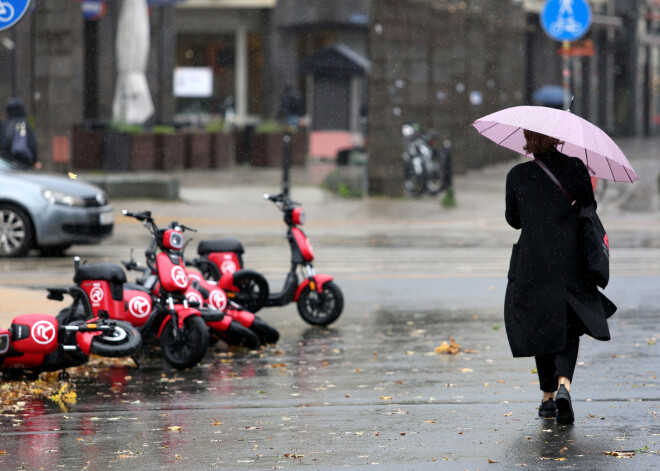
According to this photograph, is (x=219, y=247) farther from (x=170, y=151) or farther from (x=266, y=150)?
(x=266, y=150)

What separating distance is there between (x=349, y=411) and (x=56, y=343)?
2.04m

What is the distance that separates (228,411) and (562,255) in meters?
2.02

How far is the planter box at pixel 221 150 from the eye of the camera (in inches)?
1256

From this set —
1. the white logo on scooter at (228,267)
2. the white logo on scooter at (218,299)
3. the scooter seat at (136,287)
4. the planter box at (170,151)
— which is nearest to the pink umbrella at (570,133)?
the white logo on scooter at (218,299)

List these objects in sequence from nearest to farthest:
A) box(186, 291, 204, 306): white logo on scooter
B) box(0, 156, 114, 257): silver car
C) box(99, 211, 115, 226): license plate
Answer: box(186, 291, 204, 306): white logo on scooter < box(0, 156, 114, 257): silver car < box(99, 211, 115, 226): license plate

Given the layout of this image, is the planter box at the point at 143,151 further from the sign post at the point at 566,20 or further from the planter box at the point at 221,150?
the sign post at the point at 566,20

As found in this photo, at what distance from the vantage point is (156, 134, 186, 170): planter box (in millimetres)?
29719

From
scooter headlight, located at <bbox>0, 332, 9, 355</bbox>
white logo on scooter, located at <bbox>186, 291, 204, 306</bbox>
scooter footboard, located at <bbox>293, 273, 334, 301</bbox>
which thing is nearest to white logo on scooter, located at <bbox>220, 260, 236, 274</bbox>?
scooter footboard, located at <bbox>293, 273, 334, 301</bbox>

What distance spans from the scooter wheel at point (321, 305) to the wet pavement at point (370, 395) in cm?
10

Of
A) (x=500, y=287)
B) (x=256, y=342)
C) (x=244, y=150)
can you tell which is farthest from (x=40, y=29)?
(x=256, y=342)

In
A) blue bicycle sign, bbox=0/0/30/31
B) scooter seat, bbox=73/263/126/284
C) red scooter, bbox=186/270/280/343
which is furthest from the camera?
red scooter, bbox=186/270/280/343

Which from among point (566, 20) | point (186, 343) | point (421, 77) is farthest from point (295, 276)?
point (421, 77)

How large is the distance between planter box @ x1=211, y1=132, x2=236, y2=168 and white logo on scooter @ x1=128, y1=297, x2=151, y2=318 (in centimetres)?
2239

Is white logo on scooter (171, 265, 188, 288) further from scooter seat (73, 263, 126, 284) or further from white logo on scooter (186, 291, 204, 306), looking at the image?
scooter seat (73, 263, 126, 284)
